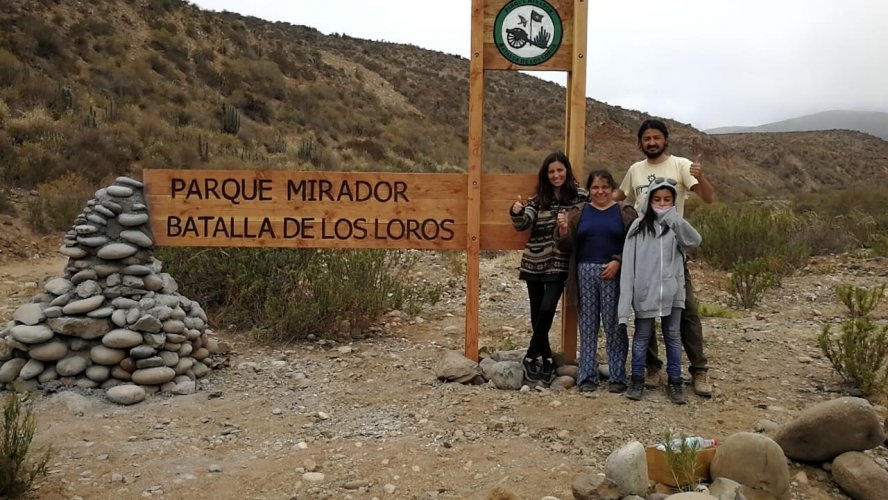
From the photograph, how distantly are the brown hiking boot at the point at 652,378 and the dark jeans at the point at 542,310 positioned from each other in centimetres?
71

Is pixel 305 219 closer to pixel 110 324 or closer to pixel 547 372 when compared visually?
pixel 110 324

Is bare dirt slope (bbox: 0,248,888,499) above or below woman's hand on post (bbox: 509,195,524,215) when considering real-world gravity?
below

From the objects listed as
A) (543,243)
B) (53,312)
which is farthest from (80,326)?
(543,243)

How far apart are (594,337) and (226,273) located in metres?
3.60

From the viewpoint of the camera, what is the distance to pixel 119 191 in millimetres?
5094

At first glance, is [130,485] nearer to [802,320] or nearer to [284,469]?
[284,469]

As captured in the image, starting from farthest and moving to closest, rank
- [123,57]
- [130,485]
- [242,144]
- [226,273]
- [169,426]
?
[123,57]
[242,144]
[226,273]
[169,426]
[130,485]

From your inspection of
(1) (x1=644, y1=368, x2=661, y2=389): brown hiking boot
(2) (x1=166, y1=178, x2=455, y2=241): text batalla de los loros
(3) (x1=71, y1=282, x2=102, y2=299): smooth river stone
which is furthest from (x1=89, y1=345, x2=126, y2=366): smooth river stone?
(1) (x1=644, y1=368, x2=661, y2=389): brown hiking boot

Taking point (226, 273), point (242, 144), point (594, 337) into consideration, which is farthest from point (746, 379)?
point (242, 144)

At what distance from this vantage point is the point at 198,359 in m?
5.21

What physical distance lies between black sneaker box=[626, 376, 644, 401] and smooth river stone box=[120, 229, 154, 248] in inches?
145

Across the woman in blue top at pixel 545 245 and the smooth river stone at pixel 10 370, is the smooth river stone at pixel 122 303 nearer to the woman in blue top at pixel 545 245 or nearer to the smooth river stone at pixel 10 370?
the smooth river stone at pixel 10 370

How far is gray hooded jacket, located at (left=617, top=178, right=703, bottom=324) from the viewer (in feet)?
14.3

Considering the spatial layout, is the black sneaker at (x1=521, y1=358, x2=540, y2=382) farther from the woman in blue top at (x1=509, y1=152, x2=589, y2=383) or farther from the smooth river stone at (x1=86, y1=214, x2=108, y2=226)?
the smooth river stone at (x1=86, y1=214, x2=108, y2=226)
